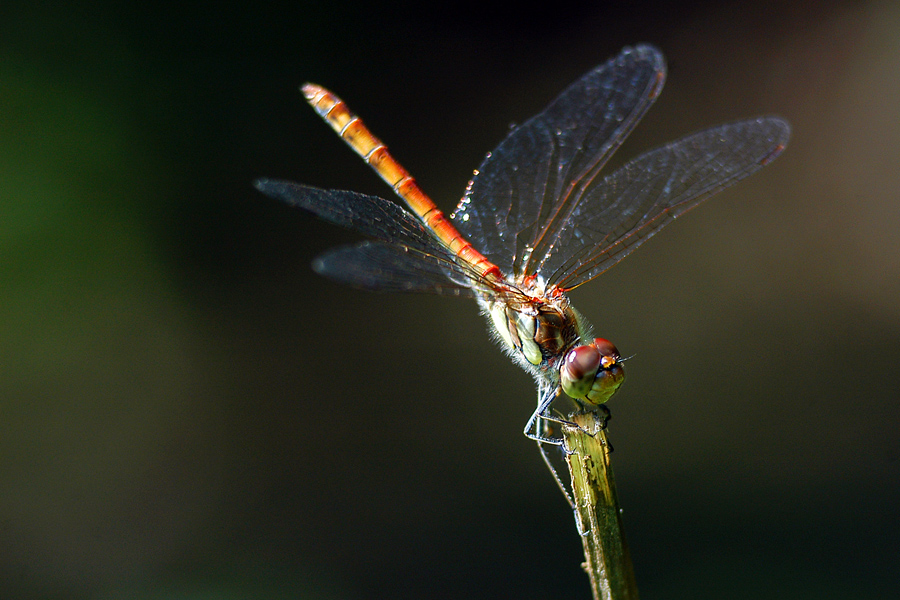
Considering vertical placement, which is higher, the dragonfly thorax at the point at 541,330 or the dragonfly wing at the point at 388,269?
the dragonfly wing at the point at 388,269

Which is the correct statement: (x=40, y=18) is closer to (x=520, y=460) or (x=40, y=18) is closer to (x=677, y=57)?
(x=520, y=460)

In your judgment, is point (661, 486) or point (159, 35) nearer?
point (661, 486)

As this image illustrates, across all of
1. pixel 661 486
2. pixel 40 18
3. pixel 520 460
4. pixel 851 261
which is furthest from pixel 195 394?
pixel 851 261

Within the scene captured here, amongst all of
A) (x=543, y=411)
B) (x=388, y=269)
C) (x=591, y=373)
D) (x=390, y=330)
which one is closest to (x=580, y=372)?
(x=591, y=373)

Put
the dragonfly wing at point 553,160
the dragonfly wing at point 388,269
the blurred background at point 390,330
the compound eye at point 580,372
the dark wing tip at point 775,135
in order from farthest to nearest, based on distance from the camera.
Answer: the blurred background at point 390,330 < the dragonfly wing at point 553,160 < the dark wing tip at point 775,135 < the dragonfly wing at point 388,269 < the compound eye at point 580,372

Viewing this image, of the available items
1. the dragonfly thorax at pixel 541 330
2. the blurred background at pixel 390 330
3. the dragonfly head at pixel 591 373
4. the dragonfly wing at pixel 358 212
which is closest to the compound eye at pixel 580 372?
the dragonfly head at pixel 591 373

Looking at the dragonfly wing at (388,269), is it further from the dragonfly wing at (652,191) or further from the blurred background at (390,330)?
the blurred background at (390,330)

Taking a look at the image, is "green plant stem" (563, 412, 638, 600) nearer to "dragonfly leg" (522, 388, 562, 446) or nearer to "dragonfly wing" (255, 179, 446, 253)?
"dragonfly leg" (522, 388, 562, 446)
